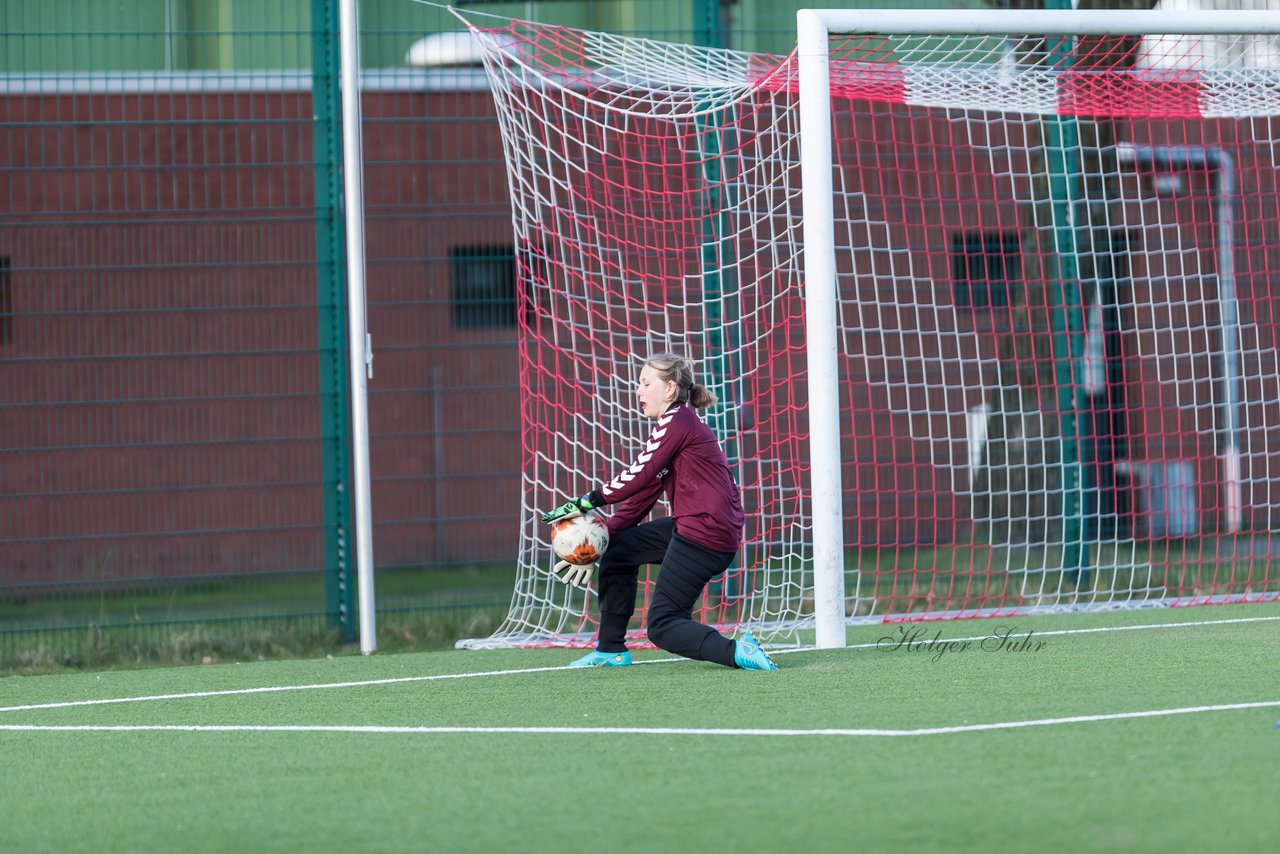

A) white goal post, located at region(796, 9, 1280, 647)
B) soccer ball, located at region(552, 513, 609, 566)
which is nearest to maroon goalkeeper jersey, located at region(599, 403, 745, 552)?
soccer ball, located at region(552, 513, 609, 566)

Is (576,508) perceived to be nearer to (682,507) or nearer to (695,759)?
(682,507)

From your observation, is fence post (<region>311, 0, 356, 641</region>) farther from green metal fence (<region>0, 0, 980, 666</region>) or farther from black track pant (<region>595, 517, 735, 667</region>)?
black track pant (<region>595, 517, 735, 667</region>)

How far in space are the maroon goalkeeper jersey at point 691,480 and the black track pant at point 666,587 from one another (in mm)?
78

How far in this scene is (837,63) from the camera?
303 inches

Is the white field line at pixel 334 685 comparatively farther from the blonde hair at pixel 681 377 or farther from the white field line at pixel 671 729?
the blonde hair at pixel 681 377

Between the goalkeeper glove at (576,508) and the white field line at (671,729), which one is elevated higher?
the goalkeeper glove at (576,508)

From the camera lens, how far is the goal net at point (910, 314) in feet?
26.0

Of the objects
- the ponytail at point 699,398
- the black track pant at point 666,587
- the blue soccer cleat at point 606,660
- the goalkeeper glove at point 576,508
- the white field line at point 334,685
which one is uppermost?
the ponytail at point 699,398

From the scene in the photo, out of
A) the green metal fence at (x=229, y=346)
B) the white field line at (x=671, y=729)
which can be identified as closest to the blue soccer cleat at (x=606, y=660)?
the white field line at (x=671, y=729)

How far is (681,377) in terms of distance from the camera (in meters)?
6.40

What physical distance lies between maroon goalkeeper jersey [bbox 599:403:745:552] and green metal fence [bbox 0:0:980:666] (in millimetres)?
2314

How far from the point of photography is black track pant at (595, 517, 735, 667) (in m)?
6.16

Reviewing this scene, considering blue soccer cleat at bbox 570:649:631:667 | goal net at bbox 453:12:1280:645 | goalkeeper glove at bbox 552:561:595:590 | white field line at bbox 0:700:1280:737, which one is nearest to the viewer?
white field line at bbox 0:700:1280:737

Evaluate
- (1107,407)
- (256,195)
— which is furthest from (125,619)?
(1107,407)
